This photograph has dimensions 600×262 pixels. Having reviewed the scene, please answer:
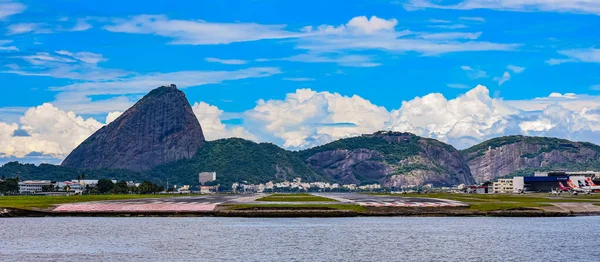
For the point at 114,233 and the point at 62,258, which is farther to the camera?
the point at 114,233

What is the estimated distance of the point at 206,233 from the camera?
90.4 m

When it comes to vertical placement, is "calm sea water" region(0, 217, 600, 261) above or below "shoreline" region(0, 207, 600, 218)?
below

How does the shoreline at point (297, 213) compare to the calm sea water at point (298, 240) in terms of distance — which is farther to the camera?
the shoreline at point (297, 213)

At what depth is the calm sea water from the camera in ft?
223

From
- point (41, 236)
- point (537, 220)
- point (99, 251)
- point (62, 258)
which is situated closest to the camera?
point (62, 258)

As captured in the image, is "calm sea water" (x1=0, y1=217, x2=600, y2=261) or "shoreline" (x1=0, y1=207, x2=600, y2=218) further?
"shoreline" (x1=0, y1=207, x2=600, y2=218)

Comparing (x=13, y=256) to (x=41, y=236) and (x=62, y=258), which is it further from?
(x=41, y=236)

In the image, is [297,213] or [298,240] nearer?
[298,240]

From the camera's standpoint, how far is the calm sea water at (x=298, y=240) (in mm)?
67875

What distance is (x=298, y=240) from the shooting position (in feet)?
267

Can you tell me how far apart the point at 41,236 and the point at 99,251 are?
18.4m

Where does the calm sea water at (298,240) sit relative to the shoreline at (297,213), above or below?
below

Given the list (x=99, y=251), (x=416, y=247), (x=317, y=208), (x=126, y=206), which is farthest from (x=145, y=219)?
(x=416, y=247)

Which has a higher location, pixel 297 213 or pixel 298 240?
pixel 297 213
